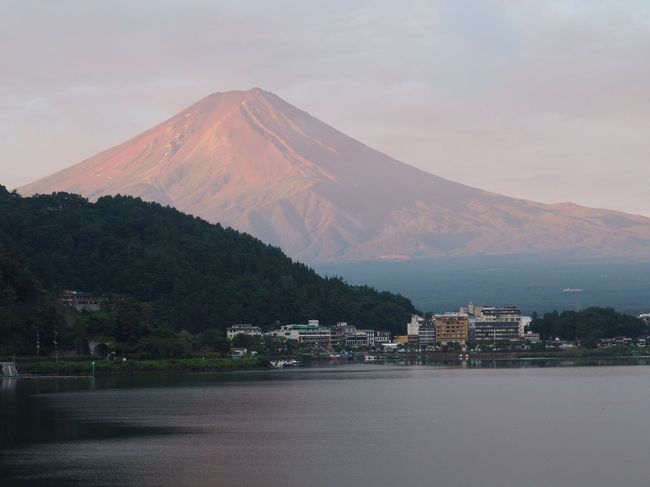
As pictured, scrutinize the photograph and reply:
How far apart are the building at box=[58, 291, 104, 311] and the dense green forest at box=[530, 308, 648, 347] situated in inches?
1687

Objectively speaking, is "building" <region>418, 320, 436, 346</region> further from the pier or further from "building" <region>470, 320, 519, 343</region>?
the pier

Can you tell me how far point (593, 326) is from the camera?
108875 millimetres

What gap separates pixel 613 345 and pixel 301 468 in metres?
81.7

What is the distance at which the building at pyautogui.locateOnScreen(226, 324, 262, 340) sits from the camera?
314 ft

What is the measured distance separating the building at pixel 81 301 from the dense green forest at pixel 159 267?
0.95 metres

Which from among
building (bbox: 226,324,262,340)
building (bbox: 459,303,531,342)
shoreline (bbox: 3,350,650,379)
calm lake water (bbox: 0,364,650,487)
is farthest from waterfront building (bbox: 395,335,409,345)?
calm lake water (bbox: 0,364,650,487)

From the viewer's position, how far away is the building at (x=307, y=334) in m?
105

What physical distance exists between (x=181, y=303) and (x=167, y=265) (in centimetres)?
415

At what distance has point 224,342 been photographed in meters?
84.1

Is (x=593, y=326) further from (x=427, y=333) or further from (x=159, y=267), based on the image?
(x=159, y=267)

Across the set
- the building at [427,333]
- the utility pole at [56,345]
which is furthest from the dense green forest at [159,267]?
the building at [427,333]

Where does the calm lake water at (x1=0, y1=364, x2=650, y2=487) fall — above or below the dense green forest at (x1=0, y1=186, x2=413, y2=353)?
below

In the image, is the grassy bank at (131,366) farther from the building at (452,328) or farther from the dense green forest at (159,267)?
the building at (452,328)

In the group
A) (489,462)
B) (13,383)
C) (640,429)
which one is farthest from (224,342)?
(489,462)
